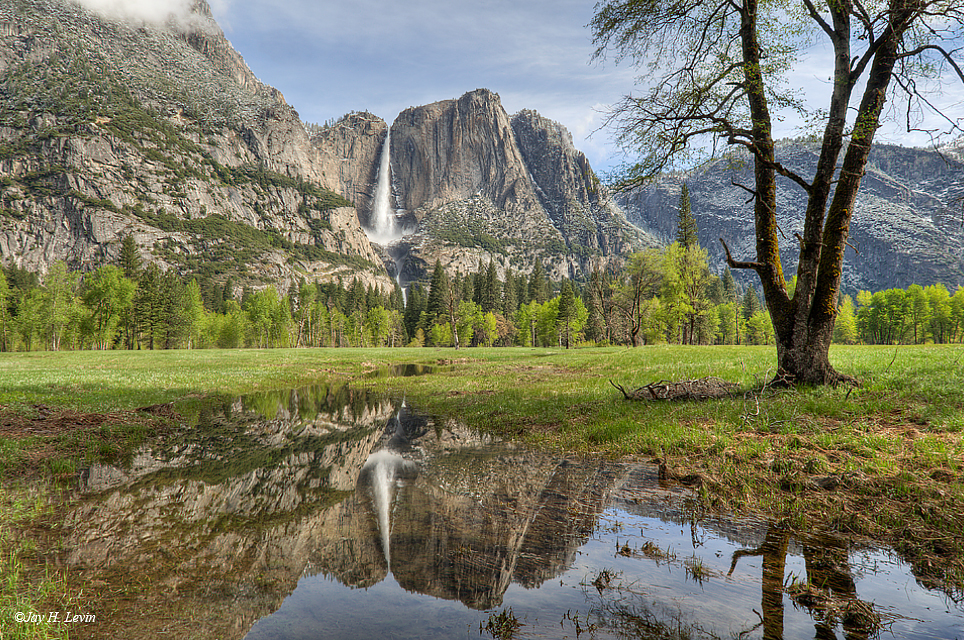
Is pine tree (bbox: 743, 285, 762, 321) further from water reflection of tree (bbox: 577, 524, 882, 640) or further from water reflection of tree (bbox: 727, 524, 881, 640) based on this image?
water reflection of tree (bbox: 577, 524, 882, 640)

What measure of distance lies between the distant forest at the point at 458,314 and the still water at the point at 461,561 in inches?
1685

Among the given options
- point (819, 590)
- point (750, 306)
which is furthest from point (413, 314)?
point (819, 590)

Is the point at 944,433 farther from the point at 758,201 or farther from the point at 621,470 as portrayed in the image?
the point at 758,201

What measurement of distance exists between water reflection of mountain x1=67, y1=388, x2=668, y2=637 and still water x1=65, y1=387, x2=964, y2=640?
31mm

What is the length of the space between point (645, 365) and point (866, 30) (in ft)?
51.1

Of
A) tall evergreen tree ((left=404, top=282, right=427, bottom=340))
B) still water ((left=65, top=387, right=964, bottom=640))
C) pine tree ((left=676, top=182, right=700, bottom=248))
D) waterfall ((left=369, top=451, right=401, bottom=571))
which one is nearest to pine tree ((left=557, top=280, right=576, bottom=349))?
pine tree ((left=676, top=182, right=700, bottom=248))

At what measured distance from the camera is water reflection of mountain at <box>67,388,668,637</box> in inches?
157

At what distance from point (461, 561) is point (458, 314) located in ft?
309

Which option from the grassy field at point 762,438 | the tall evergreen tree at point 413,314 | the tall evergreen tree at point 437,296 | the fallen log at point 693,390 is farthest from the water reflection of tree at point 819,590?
the tall evergreen tree at point 413,314

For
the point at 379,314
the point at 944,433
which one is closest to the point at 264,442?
the point at 944,433

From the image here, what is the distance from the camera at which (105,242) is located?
168625mm

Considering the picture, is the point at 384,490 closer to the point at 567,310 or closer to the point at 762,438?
the point at 762,438

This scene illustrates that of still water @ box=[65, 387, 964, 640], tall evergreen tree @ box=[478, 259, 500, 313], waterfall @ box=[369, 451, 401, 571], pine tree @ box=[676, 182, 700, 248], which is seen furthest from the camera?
tall evergreen tree @ box=[478, 259, 500, 313]

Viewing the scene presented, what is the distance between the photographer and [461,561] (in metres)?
4.35
